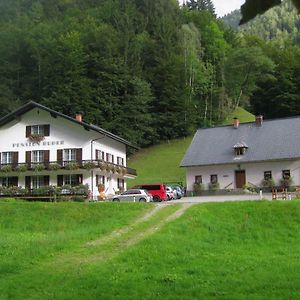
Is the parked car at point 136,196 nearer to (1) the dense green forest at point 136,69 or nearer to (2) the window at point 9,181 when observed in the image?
(2) the window at point 9,181

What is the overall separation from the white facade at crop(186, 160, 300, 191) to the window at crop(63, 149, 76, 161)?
1084 cm

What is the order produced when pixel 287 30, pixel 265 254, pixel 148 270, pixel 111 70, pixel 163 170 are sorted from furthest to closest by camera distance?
1. pixel 287 30
2. pixel 111 70
3. pixel 163 170
4. pixel 265 254
5. pixel 148 270

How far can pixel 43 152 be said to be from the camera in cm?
4525

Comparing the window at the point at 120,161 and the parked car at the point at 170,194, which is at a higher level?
the window at the point at 120,161

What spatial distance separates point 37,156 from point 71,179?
12.9ft

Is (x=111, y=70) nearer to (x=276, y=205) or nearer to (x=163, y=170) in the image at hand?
(x=163, y=170)

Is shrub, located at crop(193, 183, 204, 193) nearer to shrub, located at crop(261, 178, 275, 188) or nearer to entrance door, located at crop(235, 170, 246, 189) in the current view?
entrance door, located at crop(235, 170, 246, 189)

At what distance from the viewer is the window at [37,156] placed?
148 ft

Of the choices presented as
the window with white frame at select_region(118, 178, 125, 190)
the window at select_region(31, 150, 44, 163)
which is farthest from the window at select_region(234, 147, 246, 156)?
the window at select_region(31, 150, 44, 163)

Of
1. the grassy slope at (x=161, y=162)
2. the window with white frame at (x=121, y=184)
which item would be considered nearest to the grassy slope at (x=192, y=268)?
the window with white frame at (x=121, y=184)

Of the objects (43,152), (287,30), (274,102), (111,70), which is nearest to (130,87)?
(111,70)

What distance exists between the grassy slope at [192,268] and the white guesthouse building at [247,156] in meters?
19.8

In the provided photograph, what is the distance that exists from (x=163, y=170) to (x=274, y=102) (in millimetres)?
31860

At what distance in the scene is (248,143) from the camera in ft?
155
